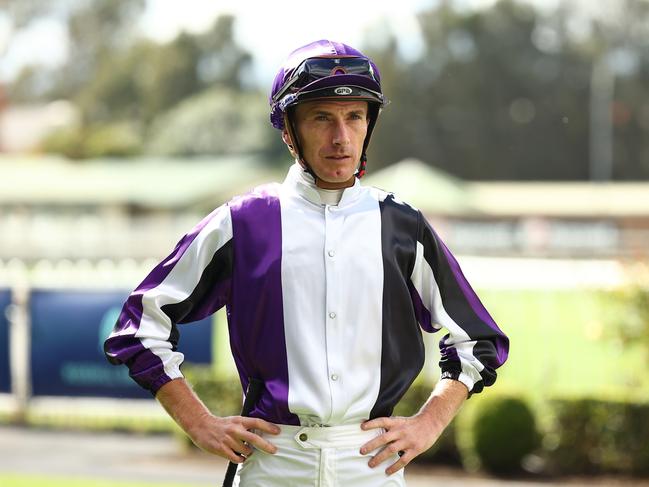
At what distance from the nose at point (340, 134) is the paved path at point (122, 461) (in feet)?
20.4

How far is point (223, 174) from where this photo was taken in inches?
2437

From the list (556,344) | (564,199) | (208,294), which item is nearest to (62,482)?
(556,344)

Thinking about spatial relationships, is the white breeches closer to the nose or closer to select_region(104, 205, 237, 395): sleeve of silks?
select_region(104, 205, 237, 395): sleeve of silks

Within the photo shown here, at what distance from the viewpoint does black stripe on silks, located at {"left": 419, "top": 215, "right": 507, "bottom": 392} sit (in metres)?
2.81

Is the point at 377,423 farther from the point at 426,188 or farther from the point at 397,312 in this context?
the point at 426,188

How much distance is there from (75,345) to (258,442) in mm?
8983

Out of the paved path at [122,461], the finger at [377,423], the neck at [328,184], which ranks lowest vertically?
the paved path at [122,461]

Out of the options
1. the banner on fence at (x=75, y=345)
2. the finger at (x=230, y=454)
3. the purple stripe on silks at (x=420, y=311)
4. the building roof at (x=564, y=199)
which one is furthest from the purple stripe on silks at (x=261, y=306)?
the building roof at (x=564, y=199)

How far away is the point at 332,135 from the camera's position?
273cm

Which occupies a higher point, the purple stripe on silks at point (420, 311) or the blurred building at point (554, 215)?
the blurred building at point (554, 215)

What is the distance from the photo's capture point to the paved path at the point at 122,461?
8.88 metres

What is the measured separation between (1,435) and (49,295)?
1.36 metres

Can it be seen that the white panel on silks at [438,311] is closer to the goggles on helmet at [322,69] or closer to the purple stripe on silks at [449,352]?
the purple stripe on silks at [449,352]

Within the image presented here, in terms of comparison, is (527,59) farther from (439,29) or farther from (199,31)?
(199,31)
